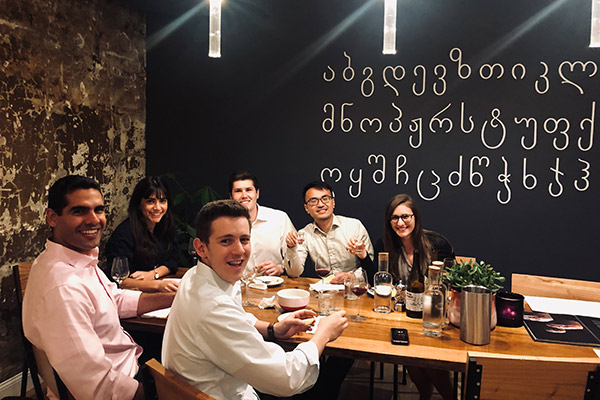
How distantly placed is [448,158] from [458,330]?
2.06 m

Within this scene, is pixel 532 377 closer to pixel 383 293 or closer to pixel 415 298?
pixel 415 298

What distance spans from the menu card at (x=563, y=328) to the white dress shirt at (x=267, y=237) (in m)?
1.89

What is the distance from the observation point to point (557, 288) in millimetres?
2555

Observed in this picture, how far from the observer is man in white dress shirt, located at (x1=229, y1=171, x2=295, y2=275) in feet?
11.0

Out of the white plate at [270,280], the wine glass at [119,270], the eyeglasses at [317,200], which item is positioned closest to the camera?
the wine glass at [119,270]

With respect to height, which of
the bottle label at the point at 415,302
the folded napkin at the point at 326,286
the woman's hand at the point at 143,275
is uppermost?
the bottle label at the point at 415,302

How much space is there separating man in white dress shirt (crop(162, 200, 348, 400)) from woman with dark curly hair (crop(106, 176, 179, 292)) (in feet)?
4.69

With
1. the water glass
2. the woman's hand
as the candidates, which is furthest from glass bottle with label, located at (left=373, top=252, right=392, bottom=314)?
the woman's hand

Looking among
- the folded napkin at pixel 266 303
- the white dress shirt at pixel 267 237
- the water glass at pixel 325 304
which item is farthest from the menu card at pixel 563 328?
the white dress shirt at pixel 267 237

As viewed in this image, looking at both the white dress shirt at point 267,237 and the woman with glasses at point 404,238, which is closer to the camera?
the woman with glasses at point 404,238

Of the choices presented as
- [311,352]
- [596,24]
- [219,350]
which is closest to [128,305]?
[219,350]

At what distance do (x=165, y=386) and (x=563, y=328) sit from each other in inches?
67.2

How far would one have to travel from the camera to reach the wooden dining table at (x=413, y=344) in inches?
66.9

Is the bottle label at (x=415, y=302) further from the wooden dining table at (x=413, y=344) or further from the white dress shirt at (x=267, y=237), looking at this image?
the white dress shirt at (x=267, y=237)
